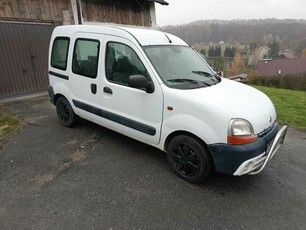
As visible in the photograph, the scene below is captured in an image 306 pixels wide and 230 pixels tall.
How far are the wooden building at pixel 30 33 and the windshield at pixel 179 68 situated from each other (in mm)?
5515

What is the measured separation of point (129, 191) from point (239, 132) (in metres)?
1.53

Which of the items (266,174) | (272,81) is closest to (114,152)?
(266,174)

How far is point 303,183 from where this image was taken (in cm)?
315

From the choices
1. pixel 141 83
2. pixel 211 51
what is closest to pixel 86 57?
pixel 141 83

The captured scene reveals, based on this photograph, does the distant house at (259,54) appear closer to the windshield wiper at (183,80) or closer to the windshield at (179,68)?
the windshield at (179,68)

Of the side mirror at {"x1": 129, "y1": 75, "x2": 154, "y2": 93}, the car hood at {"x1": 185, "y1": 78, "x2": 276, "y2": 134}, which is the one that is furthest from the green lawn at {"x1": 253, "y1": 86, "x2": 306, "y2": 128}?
the side mirror at {"x1": 129, "y1": 75, "x2": 154, "y2": 93}

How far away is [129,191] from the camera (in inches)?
118

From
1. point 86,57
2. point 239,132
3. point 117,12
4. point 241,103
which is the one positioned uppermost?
point 117,12

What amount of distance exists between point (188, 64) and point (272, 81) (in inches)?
831

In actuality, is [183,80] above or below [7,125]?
above

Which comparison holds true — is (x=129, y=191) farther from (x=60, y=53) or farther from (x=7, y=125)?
(x=7, y=125)

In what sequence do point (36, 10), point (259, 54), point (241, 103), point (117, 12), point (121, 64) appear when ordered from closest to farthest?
point (241, 103)
point (121, 64)
point (36, 10)
point (117, 12)
point (259, 54)

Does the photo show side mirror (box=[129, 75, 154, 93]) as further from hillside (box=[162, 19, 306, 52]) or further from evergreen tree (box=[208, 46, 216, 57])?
evergreen tree (box=[208, 46, 216, 57])

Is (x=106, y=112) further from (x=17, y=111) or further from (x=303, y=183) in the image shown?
(x=17, y=111)
